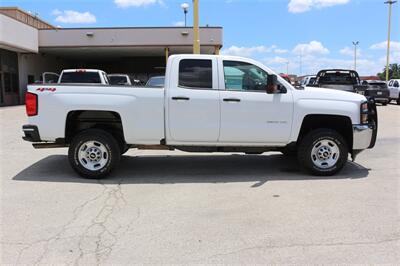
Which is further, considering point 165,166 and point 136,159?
point 136,159

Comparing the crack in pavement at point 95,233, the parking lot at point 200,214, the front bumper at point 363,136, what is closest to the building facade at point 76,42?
the parking lot at point 200,214

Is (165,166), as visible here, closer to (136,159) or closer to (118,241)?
(136,159)

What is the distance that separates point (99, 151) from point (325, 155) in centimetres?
387

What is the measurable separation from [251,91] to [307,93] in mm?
966

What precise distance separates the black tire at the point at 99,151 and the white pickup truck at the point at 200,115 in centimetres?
2

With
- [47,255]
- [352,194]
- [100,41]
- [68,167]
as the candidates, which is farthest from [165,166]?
[100,41]

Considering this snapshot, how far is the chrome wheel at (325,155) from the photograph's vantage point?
742 centimetres

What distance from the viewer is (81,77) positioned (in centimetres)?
1728

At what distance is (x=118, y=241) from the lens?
179 inches

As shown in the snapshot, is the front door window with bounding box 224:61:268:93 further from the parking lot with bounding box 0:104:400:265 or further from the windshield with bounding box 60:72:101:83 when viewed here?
the windshield with bounding box 60:72:101:83

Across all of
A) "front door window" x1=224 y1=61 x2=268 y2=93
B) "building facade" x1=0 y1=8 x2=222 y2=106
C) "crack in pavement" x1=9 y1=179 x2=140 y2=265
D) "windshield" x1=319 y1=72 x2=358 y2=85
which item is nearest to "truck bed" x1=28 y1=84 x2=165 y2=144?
"front door window" x1=224 y1=61 x2=268 y2=93

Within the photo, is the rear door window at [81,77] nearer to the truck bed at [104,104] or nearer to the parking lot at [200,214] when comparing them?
the parking lot at [200,214]

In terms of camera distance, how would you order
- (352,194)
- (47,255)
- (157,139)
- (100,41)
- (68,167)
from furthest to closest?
(100,41) < (68,167) < (157,139) < (352,194) < (47,255)

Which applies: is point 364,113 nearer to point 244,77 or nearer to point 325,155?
point 325,155
